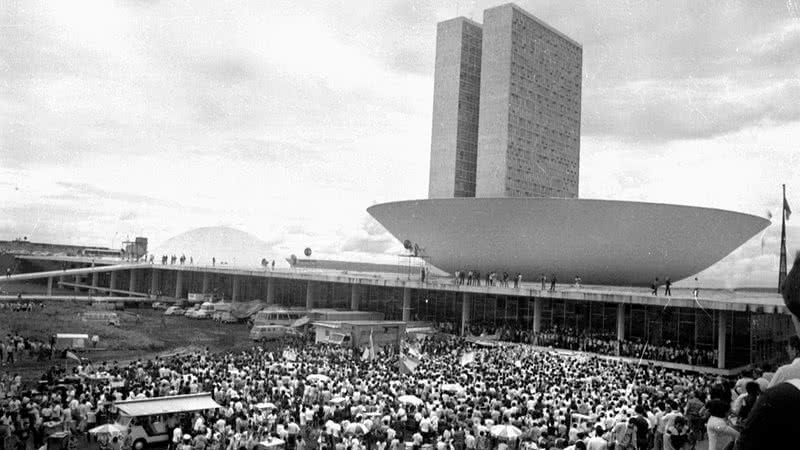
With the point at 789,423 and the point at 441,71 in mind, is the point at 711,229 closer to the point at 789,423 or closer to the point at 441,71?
the point at 441,71

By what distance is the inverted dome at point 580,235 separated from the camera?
3512cm

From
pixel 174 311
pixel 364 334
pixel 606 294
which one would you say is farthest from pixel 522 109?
pixel 364 334

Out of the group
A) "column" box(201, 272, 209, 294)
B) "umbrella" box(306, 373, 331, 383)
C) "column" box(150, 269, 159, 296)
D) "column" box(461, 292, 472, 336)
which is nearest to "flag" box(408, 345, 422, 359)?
"umbrella" box(306, 373, 331, 383)

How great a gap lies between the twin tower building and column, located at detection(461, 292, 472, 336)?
2211 cm

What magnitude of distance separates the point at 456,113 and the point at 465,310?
29685 mm

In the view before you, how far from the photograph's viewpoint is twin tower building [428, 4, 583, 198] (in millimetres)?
59094

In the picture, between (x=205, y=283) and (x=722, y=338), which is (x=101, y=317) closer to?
(x=205, y=283)

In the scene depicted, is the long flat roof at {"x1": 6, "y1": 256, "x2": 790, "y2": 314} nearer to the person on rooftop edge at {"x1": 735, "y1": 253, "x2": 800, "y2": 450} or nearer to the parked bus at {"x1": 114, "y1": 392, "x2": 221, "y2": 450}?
the parked bus at {"x1": 114, "y1": 392, "x2": 221, "y2": 450}

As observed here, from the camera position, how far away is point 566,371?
19.9 m

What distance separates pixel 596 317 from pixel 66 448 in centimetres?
2550

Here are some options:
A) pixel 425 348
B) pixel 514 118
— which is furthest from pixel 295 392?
pixel 514 118

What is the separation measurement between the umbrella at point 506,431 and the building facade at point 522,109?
155 feet

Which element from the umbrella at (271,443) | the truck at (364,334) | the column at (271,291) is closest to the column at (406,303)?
the truck at (364,334)

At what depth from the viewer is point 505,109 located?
58562 mm
